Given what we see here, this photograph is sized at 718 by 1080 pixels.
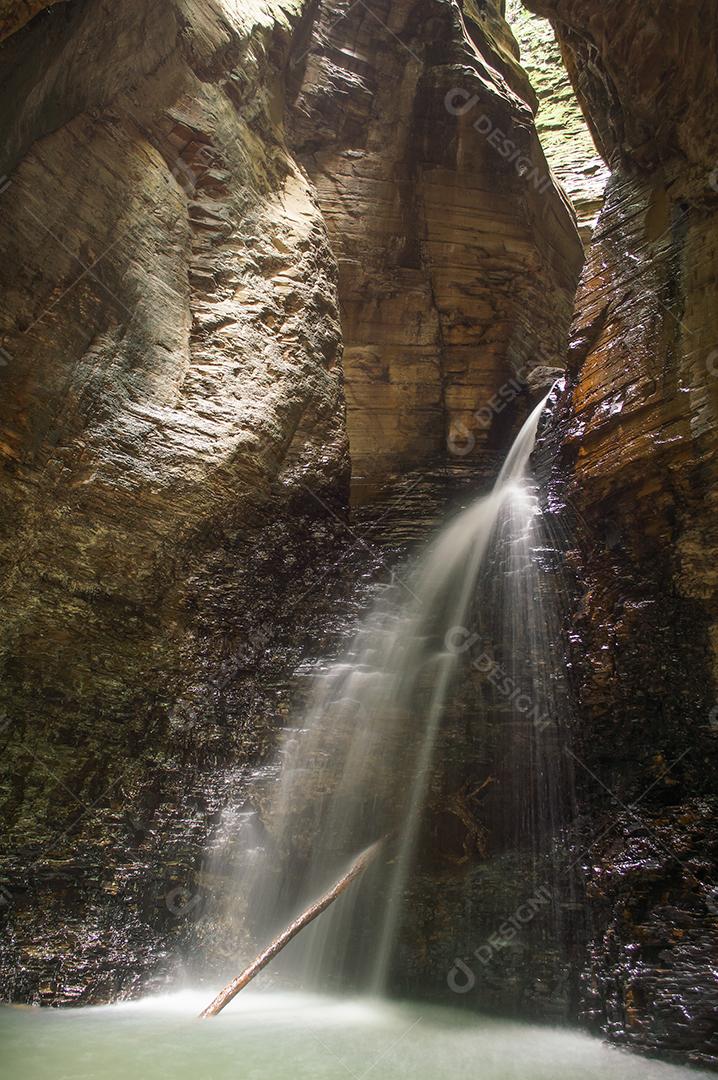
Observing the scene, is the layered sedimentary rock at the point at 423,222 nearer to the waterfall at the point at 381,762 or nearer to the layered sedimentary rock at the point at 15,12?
the waterfall at the point at 381,762

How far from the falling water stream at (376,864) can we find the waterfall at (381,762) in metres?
0.01

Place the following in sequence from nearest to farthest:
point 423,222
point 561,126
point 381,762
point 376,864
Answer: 1. point 376,864
2. point 381,762
3. point 423,222
4. point 561,126

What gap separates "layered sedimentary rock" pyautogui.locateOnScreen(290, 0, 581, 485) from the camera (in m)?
12.3

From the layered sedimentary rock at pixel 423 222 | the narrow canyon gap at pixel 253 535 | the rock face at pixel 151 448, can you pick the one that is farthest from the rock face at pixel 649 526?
the layered sedimentary rock at pixel 423 222

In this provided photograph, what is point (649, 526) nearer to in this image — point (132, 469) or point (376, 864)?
point (376, 864)

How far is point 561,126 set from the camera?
63.1ft

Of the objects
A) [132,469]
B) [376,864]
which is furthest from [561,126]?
[376,864]

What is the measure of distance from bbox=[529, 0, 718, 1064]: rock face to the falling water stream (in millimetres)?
459

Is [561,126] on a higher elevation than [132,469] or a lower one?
higher

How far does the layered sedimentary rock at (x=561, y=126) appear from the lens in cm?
1741

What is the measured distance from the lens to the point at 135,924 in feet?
17.6

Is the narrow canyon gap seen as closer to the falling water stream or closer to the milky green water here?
the falling water stream

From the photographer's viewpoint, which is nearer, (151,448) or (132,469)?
(132,469)

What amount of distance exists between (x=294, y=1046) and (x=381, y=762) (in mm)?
2558
